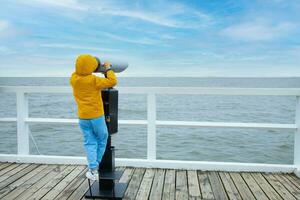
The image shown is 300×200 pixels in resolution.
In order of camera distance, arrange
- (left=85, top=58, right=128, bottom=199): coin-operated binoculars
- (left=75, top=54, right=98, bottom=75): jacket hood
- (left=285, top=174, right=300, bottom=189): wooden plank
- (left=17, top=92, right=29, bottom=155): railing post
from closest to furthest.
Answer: (left=75, top=54, right=98, bottom=75): jacket hood
(left=85, top=58, right=128, bottom=199): coin-operated binoculars
(left=285, top=174, right=300, bottom=189): wooden plank
(left=17, top=92, right=29, bottom=155): railing post

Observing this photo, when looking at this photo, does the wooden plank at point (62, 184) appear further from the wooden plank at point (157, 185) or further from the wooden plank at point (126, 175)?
the wooden plank at point (157, 185)

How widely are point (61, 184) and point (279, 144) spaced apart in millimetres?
11025

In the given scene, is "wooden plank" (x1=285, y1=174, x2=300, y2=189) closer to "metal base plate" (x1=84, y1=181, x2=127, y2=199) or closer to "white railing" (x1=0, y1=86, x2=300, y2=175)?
"white railing" (x1=0, y1=86, x2=300, y2=175)

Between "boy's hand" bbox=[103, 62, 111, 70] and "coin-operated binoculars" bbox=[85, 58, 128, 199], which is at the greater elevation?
"boy's hand" bbox=[103, 62, 111, 70]

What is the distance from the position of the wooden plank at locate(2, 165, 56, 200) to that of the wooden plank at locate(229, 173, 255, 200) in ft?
6.81

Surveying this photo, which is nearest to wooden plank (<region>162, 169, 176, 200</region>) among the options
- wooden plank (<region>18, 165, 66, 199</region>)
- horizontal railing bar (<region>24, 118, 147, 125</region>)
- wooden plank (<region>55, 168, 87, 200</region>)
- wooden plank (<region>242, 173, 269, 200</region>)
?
horizontal railing bar (<region>24, 118, 147, 125</region>)

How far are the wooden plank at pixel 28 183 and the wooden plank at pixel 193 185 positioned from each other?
1598 mm

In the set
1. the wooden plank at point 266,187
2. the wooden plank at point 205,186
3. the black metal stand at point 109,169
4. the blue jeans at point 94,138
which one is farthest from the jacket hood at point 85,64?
the wooden plank at point 266,187

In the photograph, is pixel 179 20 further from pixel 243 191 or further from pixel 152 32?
pixel 243 191

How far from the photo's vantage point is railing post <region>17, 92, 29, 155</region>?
12.6 ft

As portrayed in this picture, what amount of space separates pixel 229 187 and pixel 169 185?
1.95 ft

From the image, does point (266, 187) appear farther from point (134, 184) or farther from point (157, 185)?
point (134, 184)

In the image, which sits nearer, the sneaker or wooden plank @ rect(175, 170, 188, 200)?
the sneaker

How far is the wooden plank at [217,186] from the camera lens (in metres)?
2.89
